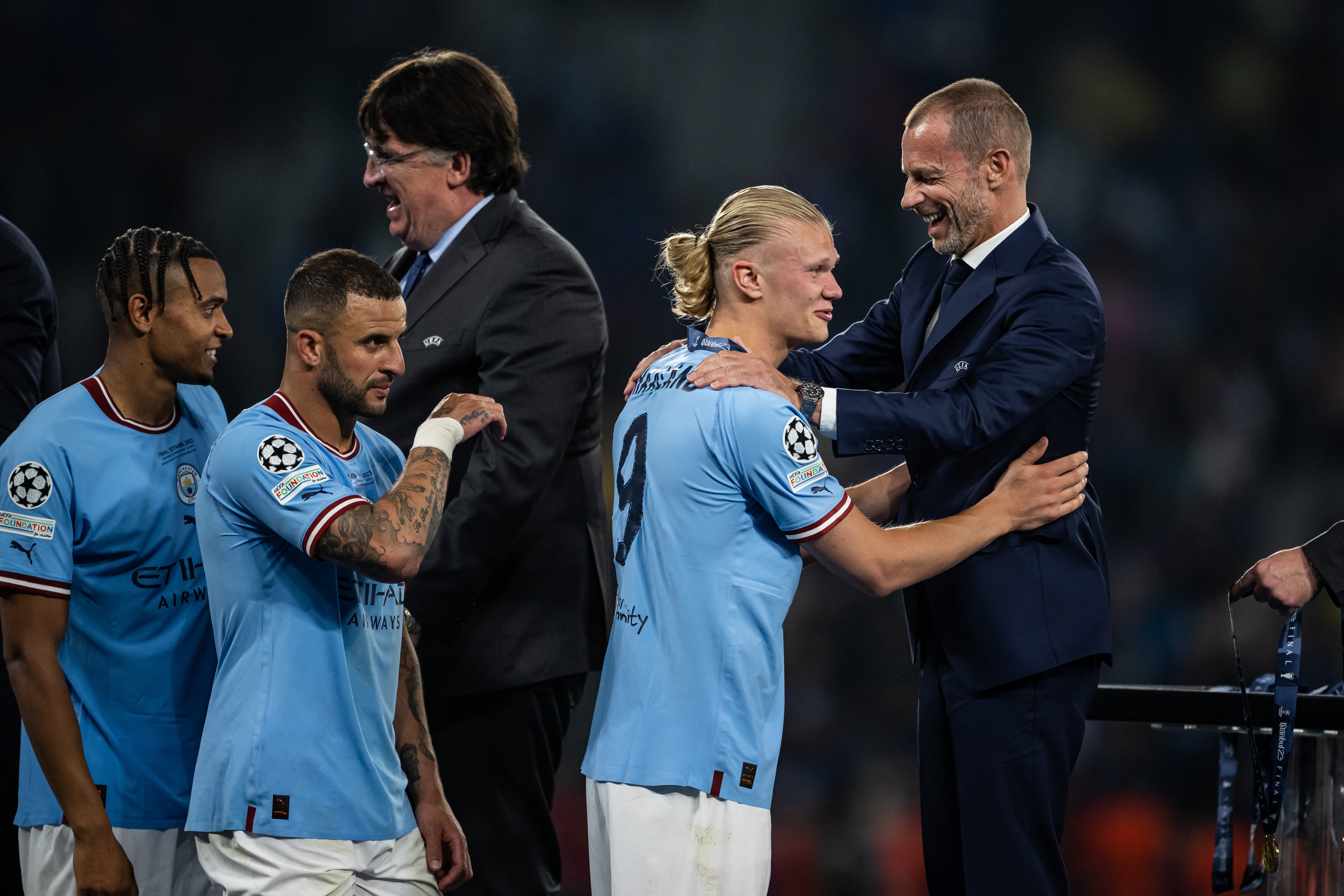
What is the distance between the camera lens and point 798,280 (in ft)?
6.28

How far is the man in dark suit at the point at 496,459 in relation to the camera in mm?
2459

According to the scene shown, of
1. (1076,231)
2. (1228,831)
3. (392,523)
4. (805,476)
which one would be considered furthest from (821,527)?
(1076,231)

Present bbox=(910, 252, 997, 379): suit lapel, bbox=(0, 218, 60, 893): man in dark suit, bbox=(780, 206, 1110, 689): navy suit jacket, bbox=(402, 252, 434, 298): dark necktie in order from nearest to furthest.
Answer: bbox=(780, 206, 1110, 689): navy suit jacket → bbox=(910, 252, 997, 379): suit lapel → bbox=(0, 218, 60, 893): man in dark suit → bbox=(402, 252, 434, 298): dark necktie

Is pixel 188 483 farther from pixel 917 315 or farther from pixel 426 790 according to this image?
pixel 917 315

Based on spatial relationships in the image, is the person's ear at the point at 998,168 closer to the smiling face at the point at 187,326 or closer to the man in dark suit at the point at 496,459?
the man in dark suit at the point at 496,459

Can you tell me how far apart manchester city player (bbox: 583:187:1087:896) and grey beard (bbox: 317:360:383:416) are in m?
0.41

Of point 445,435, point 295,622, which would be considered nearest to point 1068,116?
point 445,435

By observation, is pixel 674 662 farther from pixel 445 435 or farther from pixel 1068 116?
pixel 1068 116

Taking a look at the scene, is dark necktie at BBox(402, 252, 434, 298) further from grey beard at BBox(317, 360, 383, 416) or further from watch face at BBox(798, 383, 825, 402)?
watch face at BBox(798, 383, 825, 402)

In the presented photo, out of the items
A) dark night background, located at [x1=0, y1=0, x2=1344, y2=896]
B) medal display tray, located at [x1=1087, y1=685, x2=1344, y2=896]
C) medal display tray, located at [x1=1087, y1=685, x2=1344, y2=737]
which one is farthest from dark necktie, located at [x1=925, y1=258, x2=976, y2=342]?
dark night background, located at [x1=0, y1=0, x2=1344, y2=896]

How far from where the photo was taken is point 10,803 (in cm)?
257

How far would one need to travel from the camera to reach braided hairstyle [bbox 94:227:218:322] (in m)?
1.97

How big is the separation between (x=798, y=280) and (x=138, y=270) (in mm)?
1060

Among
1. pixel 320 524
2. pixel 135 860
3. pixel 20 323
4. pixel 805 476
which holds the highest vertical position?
pixel 20 323
